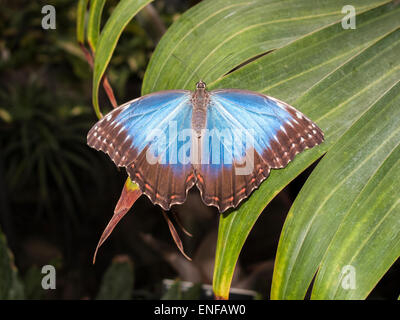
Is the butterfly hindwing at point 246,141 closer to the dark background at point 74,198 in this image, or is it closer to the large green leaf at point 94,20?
the large green leaf at point 94,20

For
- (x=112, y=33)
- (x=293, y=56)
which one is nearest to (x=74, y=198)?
(x=112, y=33)

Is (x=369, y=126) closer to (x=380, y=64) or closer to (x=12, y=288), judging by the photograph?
(x=380, y=64)

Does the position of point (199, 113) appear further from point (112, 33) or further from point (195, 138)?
point (112, 33)

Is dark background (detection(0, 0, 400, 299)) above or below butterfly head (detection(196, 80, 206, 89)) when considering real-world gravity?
above

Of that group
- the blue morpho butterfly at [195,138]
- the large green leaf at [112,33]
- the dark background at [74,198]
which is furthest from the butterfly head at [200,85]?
the dark background at [74,198]

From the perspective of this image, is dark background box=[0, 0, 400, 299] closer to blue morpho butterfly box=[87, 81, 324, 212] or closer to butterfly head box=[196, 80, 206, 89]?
blue morpho butterfly box=[87, 81, 324, 212]

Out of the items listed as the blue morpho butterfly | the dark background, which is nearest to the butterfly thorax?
the blue morpho butterfly
